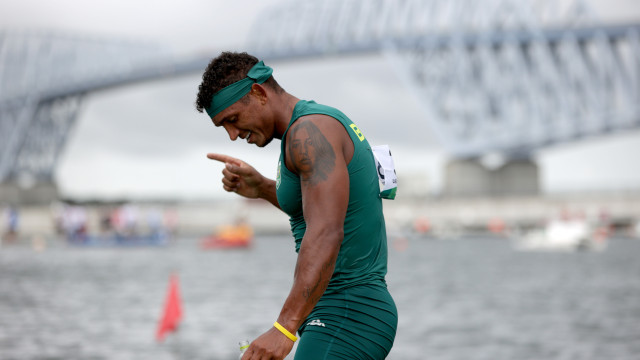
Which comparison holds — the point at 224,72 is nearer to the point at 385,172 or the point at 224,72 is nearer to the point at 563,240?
the point at 385,172

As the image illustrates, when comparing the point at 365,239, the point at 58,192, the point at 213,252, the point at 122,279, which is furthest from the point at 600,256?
the point at 58,192

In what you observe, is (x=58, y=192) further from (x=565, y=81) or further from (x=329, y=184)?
(x=329, y=184)

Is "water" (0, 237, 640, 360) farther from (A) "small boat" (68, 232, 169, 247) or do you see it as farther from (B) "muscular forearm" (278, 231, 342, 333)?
(A) "small boat" (68, 232, 169, 247)

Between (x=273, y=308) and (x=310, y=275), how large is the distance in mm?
14232

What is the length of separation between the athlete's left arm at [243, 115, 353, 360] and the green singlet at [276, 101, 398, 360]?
0.35 feet

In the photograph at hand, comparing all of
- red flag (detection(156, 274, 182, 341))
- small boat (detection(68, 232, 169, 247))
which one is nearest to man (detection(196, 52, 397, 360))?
red flag (detection(156, 274, 182, 341))

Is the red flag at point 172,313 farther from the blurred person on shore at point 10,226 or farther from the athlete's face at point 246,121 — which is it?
the blurred person on shore at point 10,226

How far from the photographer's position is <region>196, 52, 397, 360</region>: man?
2.75 m

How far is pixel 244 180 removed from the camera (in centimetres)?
367

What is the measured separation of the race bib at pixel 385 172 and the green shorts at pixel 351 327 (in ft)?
1.13

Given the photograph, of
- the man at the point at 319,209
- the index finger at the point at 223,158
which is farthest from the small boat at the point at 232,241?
the man at the point at 319,209

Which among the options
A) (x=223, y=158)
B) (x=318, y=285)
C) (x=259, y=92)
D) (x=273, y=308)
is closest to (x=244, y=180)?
(x=223, y=158)

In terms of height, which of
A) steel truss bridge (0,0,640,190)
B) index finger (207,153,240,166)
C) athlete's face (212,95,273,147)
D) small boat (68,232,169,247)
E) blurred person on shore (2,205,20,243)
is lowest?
athlete's face (212,95,273,147)

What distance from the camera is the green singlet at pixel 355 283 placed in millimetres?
2896
